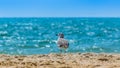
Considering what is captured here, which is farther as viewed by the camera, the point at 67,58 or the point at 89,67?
the point at 67,58

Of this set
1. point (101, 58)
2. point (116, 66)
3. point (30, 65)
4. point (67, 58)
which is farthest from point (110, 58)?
point (30, 65)

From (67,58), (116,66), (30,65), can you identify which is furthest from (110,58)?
(30,65)

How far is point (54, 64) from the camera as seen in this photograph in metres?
12.4

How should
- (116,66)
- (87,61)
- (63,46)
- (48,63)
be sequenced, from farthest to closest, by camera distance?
(63,46), (87,61), (48,63), (116,66)

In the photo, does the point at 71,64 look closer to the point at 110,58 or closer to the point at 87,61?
the point at 87,61

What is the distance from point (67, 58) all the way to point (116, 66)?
9.20ft

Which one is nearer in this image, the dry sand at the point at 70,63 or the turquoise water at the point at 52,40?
the dry sand at the point at 70,63

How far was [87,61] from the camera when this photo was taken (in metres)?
13.4

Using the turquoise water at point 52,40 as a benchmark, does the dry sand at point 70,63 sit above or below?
above

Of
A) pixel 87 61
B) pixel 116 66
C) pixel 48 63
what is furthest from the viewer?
pixel 87 61

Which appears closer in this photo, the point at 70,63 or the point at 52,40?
the point at 70,63

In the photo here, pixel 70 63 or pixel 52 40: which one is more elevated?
pixel 70 63

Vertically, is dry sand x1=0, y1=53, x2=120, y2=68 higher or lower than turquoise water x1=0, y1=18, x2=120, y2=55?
higher

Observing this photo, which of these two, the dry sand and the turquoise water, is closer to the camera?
the dry sand
